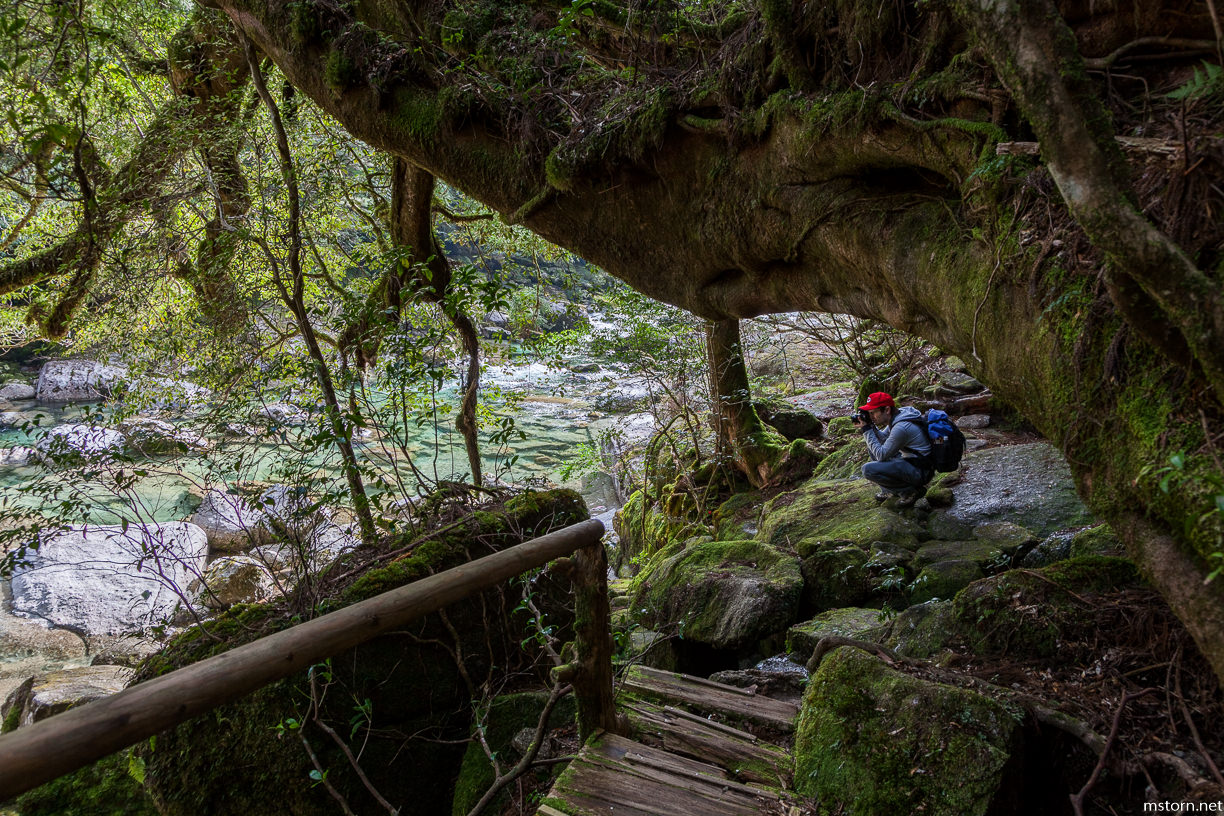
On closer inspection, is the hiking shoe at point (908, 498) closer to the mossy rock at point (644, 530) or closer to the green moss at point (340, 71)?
the mossy rock at point (644, 530)

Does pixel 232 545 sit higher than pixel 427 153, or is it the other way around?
pixel 427 153

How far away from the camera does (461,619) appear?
12.6 feet

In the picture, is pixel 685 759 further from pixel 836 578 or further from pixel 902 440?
pixel 902 440

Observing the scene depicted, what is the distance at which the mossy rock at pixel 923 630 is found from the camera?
3656 mm

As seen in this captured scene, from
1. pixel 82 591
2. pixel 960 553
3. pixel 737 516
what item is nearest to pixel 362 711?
A: pixel 960 553

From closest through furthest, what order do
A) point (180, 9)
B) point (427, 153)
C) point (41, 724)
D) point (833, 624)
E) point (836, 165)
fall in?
point (41, 724) → point (836, 165) → point (833, 624) → point (427, 153) → point (180, 9)

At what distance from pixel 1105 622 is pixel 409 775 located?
3.47 meters

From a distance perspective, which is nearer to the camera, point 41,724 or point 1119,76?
point 41,724

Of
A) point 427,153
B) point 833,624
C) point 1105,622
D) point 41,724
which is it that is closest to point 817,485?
point 833,624

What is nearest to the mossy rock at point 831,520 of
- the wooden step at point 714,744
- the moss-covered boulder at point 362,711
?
the wooden step at point 714,744

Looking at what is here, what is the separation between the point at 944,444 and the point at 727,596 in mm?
2469

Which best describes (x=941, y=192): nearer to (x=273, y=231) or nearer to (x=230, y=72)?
(x=273, y=231)

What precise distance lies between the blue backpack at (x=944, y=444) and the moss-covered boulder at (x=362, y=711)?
3.95m

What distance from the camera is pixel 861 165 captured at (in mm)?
3512
